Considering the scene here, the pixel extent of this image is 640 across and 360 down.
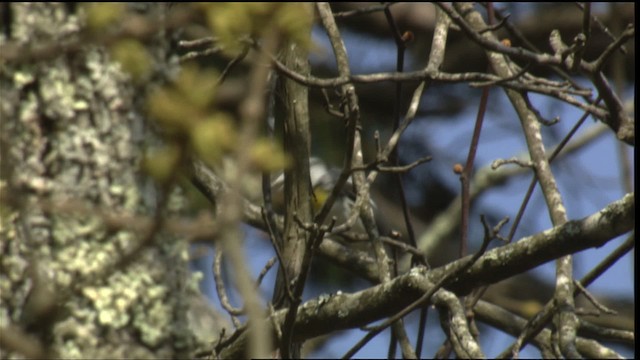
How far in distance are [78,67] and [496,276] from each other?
912mm

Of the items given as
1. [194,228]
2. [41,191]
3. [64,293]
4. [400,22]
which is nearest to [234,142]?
[194,228]

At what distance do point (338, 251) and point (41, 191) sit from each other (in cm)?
98

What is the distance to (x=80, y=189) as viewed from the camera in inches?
90.4

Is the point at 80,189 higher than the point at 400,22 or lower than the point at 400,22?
lower

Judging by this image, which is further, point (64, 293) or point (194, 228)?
point (64, 293)

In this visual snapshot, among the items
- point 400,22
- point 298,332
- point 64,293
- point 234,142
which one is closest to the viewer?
point 234,142

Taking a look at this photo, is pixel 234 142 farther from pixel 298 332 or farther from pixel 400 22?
pixel 400 22

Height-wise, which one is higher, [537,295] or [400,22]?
[400,22]

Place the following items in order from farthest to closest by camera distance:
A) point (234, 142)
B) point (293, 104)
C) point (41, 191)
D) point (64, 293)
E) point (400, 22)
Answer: point (400, 22), point (293, 104), point (41, 191), point (64, 293), point (234, 142)

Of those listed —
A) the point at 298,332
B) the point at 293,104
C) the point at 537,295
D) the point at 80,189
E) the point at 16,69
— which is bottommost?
the point at 298,332

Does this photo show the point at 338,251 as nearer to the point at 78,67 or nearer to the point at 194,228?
the point at 78,67

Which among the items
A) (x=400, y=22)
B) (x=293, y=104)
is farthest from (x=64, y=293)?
(x=400, y=22)

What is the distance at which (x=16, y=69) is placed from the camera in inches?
89.2

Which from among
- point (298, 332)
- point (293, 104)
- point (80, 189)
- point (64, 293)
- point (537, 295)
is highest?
point (537, 295)
